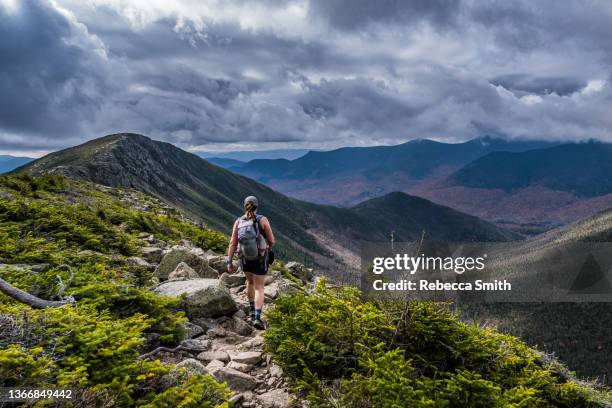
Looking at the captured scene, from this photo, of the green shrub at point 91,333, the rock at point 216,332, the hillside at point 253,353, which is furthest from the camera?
the rock at point 216,332

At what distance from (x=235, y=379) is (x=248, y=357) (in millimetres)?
869

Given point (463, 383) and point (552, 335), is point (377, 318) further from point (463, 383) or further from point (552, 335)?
point (552, 335)

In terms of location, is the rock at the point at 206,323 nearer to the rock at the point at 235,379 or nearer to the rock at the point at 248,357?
the rock at the point at 248,357

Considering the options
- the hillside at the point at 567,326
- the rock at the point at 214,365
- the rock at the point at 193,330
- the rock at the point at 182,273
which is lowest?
the hillside at the point at 567,326

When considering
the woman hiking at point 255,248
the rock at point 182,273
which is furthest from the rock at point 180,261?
the woman hiking at point 255,248

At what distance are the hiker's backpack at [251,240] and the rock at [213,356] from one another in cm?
284

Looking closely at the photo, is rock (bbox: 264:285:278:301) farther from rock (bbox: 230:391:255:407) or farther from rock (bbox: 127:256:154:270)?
rock (bbox: 230:391:255:407)

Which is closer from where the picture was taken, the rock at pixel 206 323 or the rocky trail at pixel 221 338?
the rocky trail at pixel 221 338

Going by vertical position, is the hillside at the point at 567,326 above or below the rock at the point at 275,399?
below

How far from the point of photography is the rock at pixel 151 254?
15.0 meters

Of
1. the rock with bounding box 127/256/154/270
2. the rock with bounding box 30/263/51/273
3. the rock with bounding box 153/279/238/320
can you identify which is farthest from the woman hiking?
the rock with bounding box 127/256/154/270

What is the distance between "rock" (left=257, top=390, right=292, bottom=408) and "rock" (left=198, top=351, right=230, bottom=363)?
1.39 meters

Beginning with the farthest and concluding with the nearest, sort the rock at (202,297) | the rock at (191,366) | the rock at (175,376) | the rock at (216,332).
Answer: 1. the rock at (202,297)
2. the rock at (216,332)
3. the rock at (191,366)
4. the rock at (175,376)

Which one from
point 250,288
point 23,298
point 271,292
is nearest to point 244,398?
point 23,298
